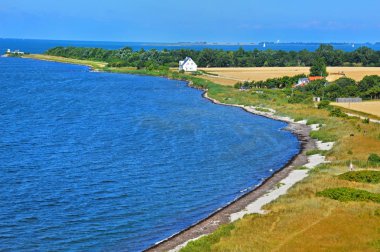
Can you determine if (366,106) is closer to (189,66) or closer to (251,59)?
(189,66)

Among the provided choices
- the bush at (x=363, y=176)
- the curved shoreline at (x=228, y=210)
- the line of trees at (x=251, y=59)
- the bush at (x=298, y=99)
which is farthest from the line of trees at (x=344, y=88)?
the line of trees at (x=251, y=59)

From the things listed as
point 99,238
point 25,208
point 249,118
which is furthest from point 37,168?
point 249,118

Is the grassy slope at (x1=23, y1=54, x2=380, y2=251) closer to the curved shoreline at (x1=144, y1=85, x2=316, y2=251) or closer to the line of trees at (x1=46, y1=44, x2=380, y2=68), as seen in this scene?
the curved shoreline at (x1=144, y1=85, x2=316, y2=251)

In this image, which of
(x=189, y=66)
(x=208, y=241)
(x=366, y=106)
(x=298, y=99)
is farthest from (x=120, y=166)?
(x=189, y=66)

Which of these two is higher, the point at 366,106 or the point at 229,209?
the point at 366,106

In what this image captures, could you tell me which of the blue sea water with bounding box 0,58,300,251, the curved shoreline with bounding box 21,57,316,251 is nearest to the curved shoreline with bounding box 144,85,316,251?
the curved shoreline with bounding box 21,57,316,251

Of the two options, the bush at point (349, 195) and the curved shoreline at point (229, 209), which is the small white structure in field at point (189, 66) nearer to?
the curved shoreline at point (229, 209)
